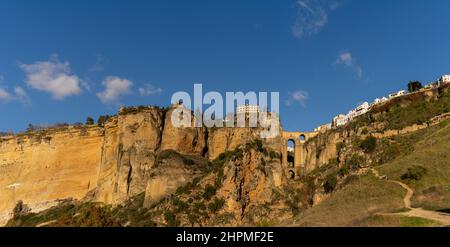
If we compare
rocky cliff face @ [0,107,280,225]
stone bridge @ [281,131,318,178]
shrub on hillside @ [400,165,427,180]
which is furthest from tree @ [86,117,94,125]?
shrub on hillside @ [400,165,427,180]

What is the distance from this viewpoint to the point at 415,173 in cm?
3550

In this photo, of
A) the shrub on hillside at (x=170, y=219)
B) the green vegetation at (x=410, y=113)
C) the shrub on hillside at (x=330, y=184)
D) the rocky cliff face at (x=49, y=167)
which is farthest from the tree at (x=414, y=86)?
the rocky cliff face at (x=49, y=167)

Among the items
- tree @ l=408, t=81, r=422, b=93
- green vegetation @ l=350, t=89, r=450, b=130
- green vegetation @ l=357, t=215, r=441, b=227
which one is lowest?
→ green vegetation @ l=357, t=215, r=441, b=227

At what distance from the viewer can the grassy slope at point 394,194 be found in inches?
1172

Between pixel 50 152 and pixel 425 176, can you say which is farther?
pixel 50 152

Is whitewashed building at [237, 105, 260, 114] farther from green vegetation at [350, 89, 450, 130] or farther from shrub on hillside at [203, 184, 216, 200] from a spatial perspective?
shrub on hillside at [203, 184, 216, 200]

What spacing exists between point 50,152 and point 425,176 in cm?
5332

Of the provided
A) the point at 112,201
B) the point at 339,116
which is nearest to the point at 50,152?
the point at 112,201

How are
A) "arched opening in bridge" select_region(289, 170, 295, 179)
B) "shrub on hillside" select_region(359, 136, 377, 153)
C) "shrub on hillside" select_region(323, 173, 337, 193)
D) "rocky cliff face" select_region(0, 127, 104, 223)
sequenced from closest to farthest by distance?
"shrub on hillside" select_region(323, 173, 337, 193)
"shrub on hillside" select_region(359, 136, 377, 153)
"arched opening in bridge" select_region(289, 170, 295, 179)
"rocky cliff face" select_region(0, 127, 104, 223)

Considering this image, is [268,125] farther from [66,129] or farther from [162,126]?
[66,129]

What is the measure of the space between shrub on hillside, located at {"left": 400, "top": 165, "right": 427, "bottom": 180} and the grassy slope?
0.29 m

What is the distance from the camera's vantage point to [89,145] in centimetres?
7069

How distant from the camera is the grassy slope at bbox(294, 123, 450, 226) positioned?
29766 mm

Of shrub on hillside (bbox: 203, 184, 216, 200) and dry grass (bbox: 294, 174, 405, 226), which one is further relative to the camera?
shrub on hillside (bbox: 203, 184, 216, 200)
